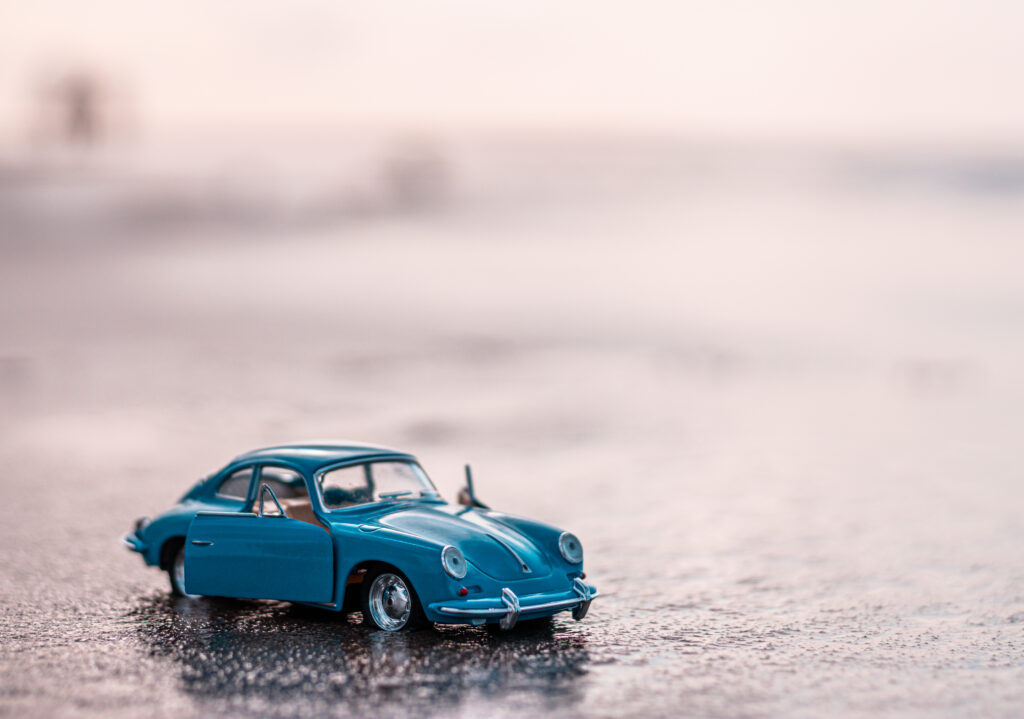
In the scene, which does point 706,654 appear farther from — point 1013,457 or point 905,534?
point 1013,457

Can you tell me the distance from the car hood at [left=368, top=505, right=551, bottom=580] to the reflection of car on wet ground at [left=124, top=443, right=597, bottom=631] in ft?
0.03

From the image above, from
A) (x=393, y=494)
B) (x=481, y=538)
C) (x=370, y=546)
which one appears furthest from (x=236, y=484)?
(x=481, y=538)

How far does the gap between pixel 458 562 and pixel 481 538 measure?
442 mm

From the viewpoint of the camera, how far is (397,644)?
948 centimetres

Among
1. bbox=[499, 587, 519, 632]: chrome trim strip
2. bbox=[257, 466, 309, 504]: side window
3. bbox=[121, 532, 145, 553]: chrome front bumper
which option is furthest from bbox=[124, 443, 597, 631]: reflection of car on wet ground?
bbox=[121, 532, 145, 553]: chrome front bumper

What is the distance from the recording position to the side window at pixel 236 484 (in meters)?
11.0

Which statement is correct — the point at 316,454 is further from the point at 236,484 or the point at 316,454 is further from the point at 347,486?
the point at 236,484

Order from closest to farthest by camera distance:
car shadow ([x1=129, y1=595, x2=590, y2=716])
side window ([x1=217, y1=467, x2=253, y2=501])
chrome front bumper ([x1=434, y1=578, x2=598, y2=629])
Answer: car shadow ([x1=129, y1=595, x2=590, y2=716])
chrome front bumper ([x1=434, y1=578, x2=598, y2=629])
side window ([x1=217, y1=467, x2=253, y2=501])

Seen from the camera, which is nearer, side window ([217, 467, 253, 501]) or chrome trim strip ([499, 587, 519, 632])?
chrome trim strip ([499, 587, 519, 632])

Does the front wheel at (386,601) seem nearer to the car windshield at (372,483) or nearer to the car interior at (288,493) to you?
the car windshield at (372,483)

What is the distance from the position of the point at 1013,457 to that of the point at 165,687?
17.2 metres

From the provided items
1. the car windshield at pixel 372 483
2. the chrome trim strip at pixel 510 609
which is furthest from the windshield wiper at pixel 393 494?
the chrome trim strip at pixel 510 609

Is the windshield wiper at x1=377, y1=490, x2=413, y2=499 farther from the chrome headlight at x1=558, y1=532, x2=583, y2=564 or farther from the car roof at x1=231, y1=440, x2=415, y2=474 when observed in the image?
the chrome headlight at x1=558, y1=532, x2=583, y2=564

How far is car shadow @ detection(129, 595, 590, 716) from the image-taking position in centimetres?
810
